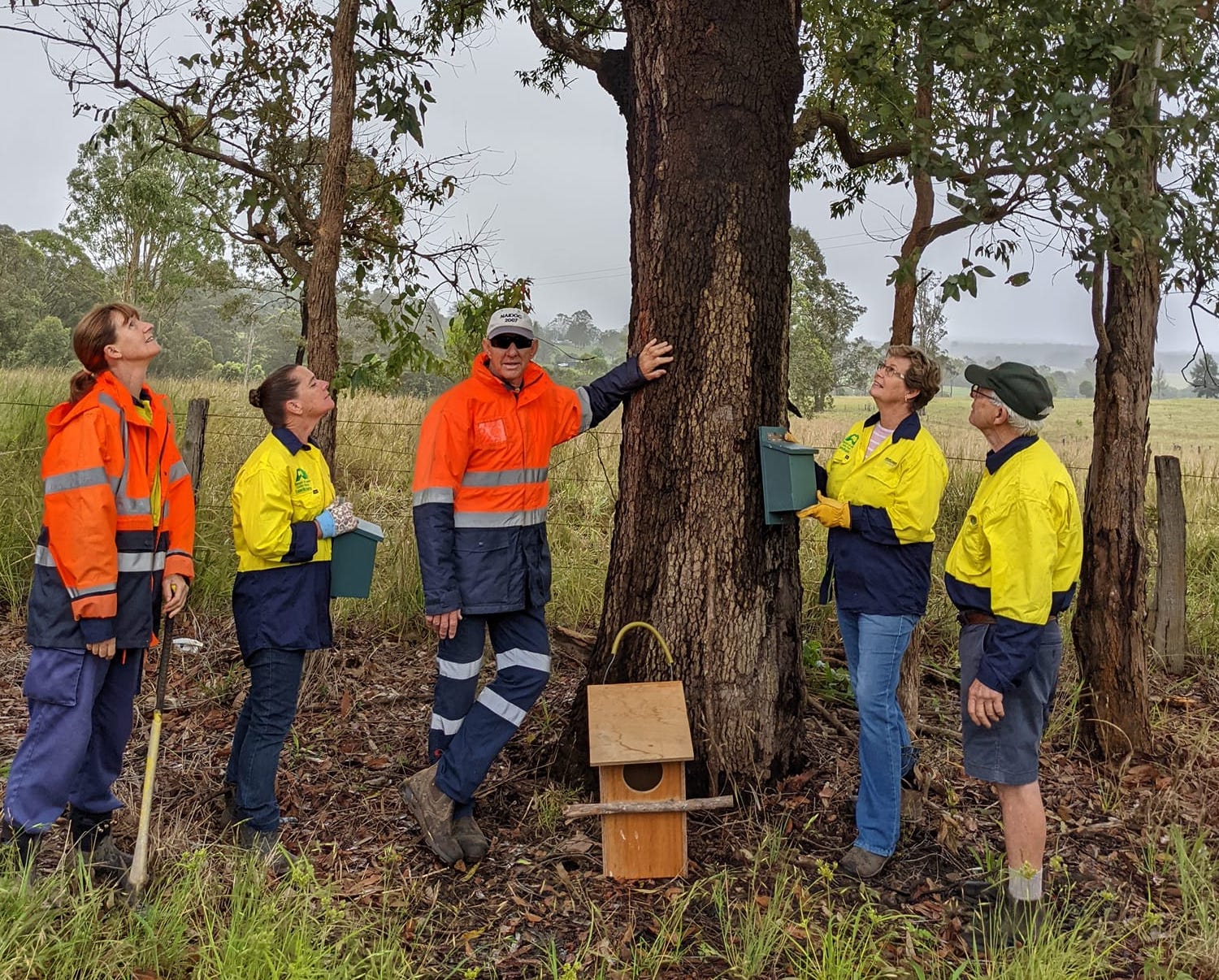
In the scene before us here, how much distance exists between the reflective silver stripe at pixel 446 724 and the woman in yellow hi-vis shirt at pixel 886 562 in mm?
1561

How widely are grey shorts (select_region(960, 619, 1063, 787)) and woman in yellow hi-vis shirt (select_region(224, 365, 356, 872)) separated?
7.70 ft

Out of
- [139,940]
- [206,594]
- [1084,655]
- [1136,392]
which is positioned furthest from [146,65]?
[1084,655]

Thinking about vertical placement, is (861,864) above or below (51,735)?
below

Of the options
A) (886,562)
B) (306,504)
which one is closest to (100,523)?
(306,504)

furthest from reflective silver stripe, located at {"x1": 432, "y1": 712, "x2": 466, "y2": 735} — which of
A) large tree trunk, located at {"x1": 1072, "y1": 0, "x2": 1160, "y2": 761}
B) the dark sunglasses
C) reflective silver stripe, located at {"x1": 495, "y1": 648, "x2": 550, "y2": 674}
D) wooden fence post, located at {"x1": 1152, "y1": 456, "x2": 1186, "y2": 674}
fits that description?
wooden fence post, located at {"x1": 1152, "y1": 456, "x2": 1186, "y2": 674}

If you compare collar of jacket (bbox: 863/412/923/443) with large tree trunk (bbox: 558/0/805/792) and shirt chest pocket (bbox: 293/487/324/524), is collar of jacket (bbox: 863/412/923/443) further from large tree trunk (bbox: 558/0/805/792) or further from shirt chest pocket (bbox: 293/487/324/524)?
shirt chest pocket (bbox: 293/487/324/524)

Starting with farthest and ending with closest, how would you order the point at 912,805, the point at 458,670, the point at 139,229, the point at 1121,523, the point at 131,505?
1. the point at 139,229
2. the point at 1121,523
3. the point at 912,805
4. the point at 458,670
5. the point at 131,505

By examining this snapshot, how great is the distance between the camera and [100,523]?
2.88m

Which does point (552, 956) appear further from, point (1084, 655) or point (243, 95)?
point (243, 95)

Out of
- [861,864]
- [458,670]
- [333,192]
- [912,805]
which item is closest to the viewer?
[861,864]

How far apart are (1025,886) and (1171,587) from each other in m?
3.51

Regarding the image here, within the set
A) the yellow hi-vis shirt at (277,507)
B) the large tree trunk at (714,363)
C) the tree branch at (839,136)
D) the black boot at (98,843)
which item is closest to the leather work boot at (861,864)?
the large tree trunk at (714,363)

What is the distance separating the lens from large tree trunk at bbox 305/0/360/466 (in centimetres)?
480

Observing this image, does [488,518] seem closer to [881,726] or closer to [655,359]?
[655,359]
